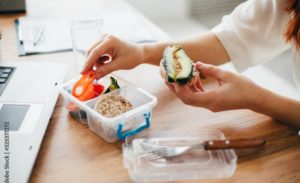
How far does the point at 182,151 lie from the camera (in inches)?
25.7

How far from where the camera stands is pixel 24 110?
0.76 m

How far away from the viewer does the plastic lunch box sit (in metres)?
0.68

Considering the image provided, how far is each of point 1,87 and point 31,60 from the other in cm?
19

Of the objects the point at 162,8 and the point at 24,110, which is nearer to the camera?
the point at 24,110

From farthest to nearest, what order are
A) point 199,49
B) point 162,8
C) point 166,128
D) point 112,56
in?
point 162,8
point 199,49
point 112,56
point 166,128

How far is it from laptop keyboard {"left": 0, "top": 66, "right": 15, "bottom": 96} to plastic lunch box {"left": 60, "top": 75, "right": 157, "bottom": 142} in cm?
17

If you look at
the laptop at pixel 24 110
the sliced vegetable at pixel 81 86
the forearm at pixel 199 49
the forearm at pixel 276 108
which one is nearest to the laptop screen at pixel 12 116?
the laptop at pixel 24 110

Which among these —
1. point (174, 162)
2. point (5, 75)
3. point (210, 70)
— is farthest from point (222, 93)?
point (5, 75)

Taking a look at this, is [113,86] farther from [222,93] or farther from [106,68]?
[222,93]

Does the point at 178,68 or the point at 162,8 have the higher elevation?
the point at 178,68

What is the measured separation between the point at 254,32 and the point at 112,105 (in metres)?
0.47

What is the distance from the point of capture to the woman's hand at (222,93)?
736mm

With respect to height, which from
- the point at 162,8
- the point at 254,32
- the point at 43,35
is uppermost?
the point at 254,32

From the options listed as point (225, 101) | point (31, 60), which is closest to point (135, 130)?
point (225, 101)
